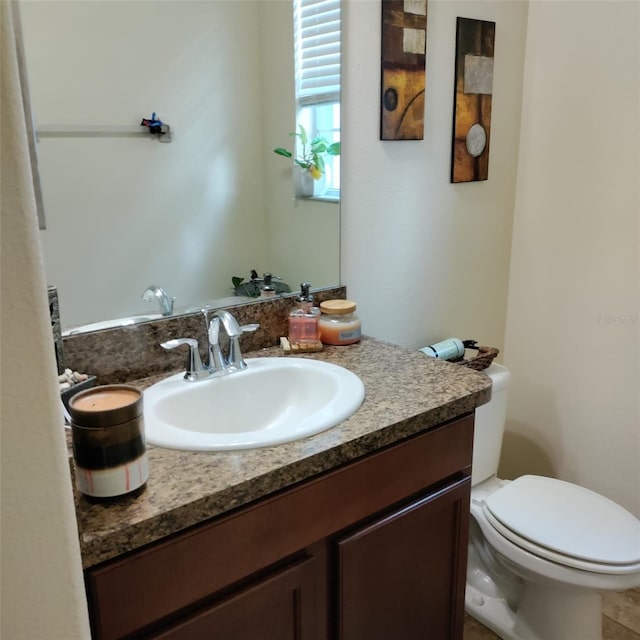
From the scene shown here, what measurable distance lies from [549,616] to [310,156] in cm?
141

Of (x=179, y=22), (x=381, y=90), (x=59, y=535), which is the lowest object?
(x=59, y=535)

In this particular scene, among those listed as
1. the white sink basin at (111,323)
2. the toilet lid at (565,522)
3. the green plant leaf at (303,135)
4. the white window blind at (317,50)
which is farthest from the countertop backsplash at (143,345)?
the toilet lid at (565,522)

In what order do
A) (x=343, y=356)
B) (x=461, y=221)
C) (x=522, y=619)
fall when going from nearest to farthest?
(x=343, y=356) → (x=522, y=619) → (x=461, y=221)

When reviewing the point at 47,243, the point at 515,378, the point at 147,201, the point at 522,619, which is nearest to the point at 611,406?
the point at 515,378

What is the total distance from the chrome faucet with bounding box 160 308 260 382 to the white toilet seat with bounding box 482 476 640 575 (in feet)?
2.78

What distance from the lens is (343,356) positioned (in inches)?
57.4

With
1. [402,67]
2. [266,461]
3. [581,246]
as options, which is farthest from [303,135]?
[581,246]

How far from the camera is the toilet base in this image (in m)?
1.66

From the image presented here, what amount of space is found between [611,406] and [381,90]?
124 cm

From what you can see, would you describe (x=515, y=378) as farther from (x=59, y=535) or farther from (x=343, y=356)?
(x=59, y=535)

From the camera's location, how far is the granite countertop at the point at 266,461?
0.81 m

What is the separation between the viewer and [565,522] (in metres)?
1.62

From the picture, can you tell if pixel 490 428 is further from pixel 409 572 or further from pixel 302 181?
pixel 302 181

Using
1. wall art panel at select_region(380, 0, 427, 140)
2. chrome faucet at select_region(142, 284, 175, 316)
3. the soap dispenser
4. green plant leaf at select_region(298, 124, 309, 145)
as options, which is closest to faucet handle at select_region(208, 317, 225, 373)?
chrome faucet at select_region(142, 284, 175, 316)
